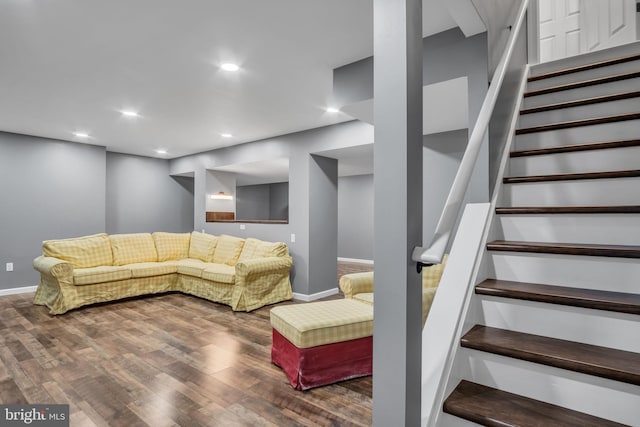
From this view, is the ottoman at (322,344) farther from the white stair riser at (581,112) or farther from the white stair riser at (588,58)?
the white stair riser at (588,58)

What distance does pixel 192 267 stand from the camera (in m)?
4.91

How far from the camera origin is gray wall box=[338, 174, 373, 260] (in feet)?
26.1

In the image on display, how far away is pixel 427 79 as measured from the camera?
2.46 meters

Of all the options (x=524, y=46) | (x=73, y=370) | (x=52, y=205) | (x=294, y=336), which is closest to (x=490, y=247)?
(x=294, y=336)

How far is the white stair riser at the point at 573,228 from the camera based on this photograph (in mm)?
1506

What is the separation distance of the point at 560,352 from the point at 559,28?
4255mm

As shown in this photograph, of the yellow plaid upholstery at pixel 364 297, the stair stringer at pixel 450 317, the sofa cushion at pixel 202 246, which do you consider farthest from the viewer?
the sofa cushion at pixel 202 246

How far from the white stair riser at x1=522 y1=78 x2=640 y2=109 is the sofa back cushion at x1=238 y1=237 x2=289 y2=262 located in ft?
10.7

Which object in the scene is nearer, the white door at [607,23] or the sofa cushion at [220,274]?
the white door at [607,23]

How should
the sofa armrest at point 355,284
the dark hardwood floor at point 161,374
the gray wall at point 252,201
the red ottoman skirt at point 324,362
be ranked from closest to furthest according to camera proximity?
the dark hardwood floor at point 161,374, the red ottoman skirt at point 324,362, the sofa armrest at point 355,284, the gray wall at point 252,201

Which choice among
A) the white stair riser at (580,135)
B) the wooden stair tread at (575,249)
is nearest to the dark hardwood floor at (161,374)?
the wooden stair tread at (575,249)

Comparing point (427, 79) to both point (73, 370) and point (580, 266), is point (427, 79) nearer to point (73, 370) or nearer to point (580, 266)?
point (580, 266)

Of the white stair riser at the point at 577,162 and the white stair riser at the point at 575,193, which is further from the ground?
the white stair riser at the point at 577,162

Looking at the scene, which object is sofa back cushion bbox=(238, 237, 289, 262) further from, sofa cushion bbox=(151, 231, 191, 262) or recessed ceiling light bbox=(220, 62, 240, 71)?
recessed ceiling light bbox=(220, 62, 240, 71)
